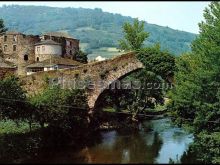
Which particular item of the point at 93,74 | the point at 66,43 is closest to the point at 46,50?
the point at 66,43

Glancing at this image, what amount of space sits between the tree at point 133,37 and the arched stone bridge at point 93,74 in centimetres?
1461

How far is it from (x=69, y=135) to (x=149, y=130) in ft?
40.0

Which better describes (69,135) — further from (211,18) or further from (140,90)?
(140,90)

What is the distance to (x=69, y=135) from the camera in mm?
36906

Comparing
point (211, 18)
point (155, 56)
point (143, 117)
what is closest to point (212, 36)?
point (211, 18)

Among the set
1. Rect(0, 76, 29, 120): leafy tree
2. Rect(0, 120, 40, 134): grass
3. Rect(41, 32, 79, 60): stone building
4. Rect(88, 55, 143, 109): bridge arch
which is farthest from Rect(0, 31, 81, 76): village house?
Rect(0, 76, 29, 120): leafy tree

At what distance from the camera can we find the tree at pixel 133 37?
60172 mm

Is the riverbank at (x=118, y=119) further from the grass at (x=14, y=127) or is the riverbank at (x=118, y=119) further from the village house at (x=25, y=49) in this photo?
the village house at (x=25, y=49)

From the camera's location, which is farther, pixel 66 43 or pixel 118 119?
pixel 66 43

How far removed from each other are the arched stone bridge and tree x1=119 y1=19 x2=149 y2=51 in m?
14.6

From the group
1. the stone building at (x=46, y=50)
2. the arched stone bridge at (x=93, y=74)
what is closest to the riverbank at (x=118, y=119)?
the arched stone bridge at (x=93, y=74)

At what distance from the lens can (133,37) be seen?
60.8m

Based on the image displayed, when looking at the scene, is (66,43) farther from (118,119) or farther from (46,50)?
(118,119)

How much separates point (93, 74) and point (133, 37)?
54.2ft
